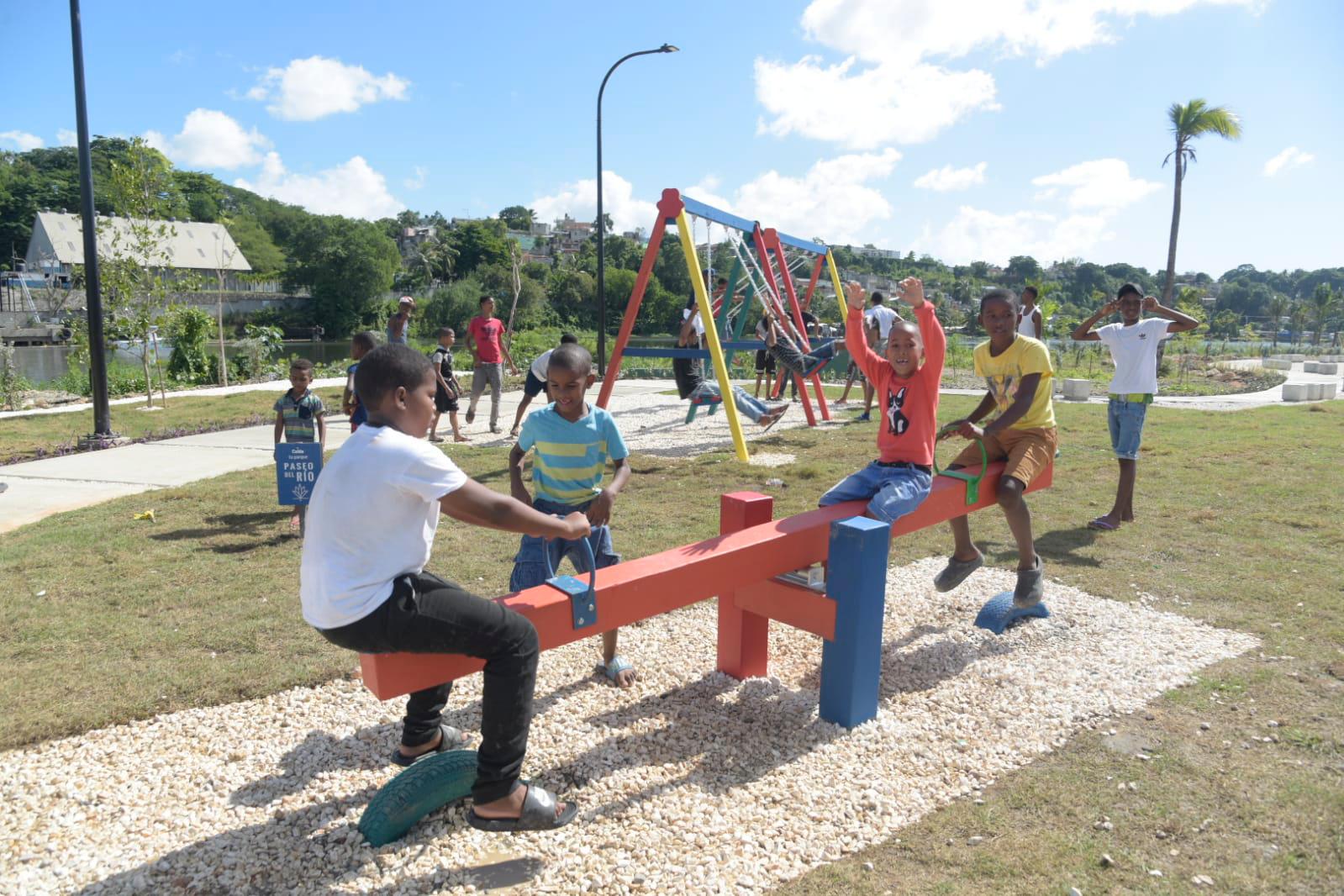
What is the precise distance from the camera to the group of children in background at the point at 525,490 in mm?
2406

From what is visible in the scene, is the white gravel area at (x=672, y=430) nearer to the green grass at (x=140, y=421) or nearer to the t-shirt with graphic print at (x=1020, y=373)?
the green grass at (x=140, y=421)

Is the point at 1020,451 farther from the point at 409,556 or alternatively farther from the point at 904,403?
the point at 409,556

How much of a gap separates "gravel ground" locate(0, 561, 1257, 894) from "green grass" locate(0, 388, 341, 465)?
8.60m

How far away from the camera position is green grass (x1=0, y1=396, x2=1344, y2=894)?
2.72m

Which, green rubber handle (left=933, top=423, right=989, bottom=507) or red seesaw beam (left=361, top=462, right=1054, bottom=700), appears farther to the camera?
green rubber handle (left=933, top=423, right=989, bottom=507)

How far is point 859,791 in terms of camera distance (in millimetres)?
3109

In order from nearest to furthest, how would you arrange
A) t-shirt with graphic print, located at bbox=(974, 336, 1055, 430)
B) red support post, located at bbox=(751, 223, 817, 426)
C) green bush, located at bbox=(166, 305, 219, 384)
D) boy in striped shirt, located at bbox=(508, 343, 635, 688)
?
boy in striped shirt, located at bbox=(508, 343, 635, 688) < t-shirt with graphic print, located at bbox=(974, 336, 1055, 430) < red support post, located at bbox=(751, 223, 817, 426) < green bush, located at bbox=(166, 305, 219, 384)

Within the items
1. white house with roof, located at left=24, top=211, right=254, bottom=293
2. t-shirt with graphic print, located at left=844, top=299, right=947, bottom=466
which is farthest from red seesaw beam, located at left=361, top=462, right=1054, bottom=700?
white house with roof, located at left=24, top=211, right=254, bottom=293

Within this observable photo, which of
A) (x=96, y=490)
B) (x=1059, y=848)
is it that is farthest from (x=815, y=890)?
(x=96, y=490)

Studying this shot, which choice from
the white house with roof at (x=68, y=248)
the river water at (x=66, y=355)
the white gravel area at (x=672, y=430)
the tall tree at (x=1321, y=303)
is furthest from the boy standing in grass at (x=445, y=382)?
the tall tree at (x=1321, y=303)

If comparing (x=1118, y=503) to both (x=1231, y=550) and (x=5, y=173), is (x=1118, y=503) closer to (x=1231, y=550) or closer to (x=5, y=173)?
(x=1231, y=550)

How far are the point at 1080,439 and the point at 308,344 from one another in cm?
5606

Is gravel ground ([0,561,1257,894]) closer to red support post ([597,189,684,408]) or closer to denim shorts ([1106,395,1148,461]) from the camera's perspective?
denim shorts ([1106,395,1148,461])

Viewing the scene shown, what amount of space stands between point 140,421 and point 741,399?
904cm
